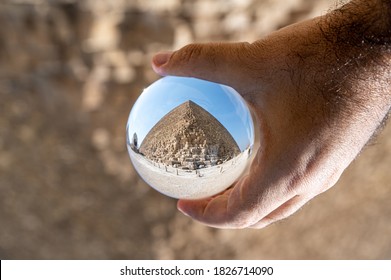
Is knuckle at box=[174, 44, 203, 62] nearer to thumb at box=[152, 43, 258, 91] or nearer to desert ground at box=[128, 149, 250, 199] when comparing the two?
thumb at box=[152, 43, 258, 91]

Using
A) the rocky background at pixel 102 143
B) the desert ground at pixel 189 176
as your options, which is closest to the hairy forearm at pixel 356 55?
the desert ground at pixel 189 176

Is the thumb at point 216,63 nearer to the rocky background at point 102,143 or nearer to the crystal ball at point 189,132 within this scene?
the crystal ball at point 189,132

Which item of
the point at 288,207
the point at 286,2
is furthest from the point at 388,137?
the point at 288,207

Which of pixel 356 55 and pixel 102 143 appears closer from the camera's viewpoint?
pixel 356 55

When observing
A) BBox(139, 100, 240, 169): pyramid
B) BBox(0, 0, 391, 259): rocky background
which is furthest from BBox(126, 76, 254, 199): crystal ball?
BBox(0, 0, 391, 259): rocky background

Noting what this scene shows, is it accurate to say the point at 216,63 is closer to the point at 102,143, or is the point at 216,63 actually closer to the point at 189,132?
the point at 189,132

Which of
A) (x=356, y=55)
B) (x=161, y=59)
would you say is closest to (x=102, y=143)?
(x=161, y=59)
